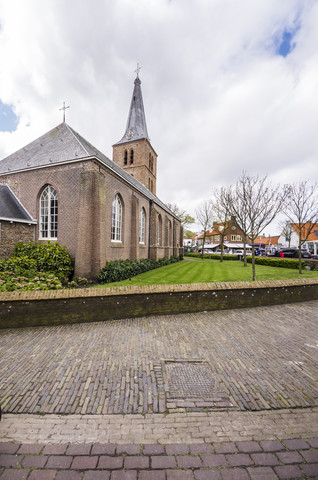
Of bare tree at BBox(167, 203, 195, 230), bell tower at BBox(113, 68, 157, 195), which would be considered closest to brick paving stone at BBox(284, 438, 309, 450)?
bell tower at BBox(113, 68, 157, 195)

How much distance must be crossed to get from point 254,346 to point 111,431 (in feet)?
12.0

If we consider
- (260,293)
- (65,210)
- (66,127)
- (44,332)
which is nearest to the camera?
(44,332)

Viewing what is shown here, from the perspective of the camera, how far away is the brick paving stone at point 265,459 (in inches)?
87.8

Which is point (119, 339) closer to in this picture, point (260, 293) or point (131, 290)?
point (131, 290)

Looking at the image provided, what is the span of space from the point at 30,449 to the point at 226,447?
2.32 meters

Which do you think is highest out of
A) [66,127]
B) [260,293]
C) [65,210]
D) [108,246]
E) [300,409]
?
[66,127]

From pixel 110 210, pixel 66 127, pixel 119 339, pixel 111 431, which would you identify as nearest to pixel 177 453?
pixel 111 431

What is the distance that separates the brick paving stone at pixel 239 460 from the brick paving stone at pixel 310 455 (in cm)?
64

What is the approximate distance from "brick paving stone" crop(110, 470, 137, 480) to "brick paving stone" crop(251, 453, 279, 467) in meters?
1.33

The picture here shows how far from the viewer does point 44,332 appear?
568cm

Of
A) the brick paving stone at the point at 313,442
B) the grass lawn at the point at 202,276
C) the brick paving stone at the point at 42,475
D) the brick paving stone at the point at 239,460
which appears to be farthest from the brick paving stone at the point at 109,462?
the grass lawn at the point at 202,276

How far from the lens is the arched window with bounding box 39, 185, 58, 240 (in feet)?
44.2

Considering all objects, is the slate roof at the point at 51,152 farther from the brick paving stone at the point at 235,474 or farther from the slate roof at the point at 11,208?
the brick paving stone at the point at 235,474

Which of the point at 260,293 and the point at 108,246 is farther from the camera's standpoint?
the point at 108,246
